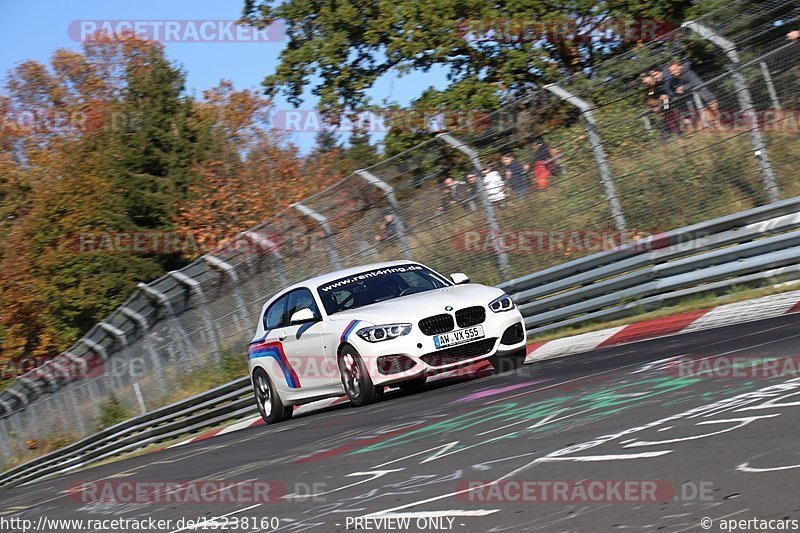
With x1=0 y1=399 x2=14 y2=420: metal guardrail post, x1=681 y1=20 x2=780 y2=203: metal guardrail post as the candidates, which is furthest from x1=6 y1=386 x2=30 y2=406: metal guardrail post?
x1=681 y1=20 x2=780 y2=203: metal guardrail post

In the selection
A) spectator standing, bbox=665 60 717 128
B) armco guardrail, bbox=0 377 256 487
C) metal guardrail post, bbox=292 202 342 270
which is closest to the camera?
spectator standing, bbox=665 60 717 128

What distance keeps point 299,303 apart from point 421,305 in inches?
79.5

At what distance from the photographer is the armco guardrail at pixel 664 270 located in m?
12.3

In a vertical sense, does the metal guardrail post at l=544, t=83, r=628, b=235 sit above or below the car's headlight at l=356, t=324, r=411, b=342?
above

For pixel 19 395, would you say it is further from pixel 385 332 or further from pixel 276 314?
pixel 385 332

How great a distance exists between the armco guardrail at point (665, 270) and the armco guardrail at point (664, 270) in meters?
0.01

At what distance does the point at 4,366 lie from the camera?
160 ft

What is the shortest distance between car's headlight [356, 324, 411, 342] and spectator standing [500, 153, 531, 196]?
4.61 meters

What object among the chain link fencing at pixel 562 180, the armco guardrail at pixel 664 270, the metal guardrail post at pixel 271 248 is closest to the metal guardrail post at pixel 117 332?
the chain link fencing at pixel 562 180

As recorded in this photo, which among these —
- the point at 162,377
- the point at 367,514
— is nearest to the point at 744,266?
the point at 367,514

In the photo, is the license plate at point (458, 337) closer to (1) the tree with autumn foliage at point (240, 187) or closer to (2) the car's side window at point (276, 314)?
(2) the car's side window at point (276, 314)

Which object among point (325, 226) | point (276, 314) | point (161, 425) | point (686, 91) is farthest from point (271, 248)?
point (686, 91)

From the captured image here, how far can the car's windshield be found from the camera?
12.3 m

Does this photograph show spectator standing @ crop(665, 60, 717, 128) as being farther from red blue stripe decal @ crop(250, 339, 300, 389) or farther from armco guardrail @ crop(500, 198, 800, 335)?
red blue stripe decal @ crop(250, 339, 300, 389)
